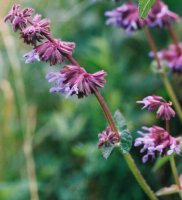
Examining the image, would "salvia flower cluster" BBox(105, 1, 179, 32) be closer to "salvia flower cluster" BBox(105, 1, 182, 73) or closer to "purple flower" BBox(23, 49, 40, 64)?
"salvia flower cluster" BBox(105, 1, 182, 73)

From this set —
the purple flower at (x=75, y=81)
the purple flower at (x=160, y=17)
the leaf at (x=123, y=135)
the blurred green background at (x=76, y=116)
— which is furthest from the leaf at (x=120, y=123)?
the blurred green background at (x=76, y=116)

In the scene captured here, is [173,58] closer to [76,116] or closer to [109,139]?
[109,139]

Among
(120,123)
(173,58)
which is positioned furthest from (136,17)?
(120,123)

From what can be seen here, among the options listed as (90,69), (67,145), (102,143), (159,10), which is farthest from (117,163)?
(102,143)

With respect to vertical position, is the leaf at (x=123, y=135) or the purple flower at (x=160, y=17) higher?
the purple flower at (x=160, y=17)

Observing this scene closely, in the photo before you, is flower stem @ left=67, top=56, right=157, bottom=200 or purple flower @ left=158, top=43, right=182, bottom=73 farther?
purple flower @ left=158, top=43, right=182, bottom=73

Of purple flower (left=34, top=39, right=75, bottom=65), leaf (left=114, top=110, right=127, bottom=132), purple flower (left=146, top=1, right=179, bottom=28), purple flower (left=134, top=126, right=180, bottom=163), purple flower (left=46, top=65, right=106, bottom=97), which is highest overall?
purple flower (left=146, top=1, right=179, bottom=28)

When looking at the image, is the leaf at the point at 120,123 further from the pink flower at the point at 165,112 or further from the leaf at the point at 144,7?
the leaf at the point at 144,7

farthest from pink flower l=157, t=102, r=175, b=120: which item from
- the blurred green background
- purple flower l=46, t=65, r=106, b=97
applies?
the blurred green background
